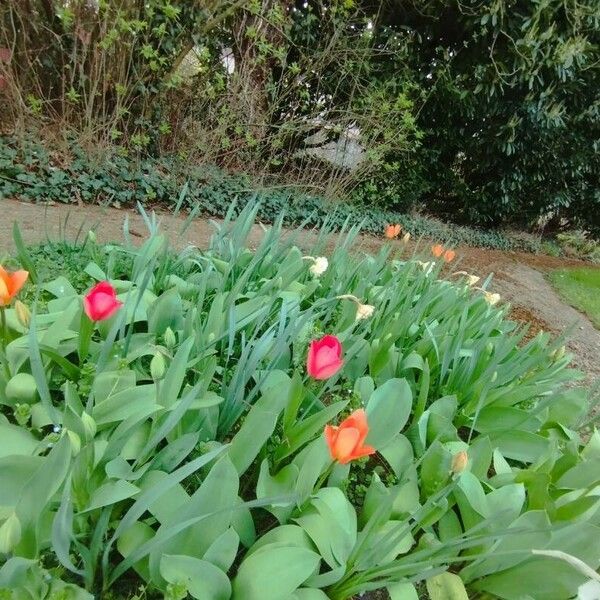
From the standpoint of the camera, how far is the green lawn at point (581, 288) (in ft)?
16.7

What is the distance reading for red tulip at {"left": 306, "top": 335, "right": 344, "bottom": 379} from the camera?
42.1 inches

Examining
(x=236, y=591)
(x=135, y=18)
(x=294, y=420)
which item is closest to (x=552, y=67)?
(x=135, y=18)

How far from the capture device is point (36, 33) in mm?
4062

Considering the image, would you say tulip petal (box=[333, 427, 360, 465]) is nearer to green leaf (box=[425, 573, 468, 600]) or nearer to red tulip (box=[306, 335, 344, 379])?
red tulip (box=[306, 335, 344, 379])

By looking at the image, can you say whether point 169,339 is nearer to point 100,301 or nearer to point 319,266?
point 100,301

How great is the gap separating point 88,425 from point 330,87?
570 centimetres

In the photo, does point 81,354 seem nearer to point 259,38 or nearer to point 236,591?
point 236,591

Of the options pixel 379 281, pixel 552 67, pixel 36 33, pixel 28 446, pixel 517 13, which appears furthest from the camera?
pixel 552 67

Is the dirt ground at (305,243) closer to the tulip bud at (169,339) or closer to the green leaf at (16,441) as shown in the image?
the tulip bud at (169,339)

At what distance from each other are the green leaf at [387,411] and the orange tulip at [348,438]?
1.47 ft

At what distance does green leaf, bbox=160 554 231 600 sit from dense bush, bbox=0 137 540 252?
227 cm

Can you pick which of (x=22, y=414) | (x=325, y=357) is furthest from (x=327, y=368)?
(x=22, y=414)

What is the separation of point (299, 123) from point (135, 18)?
7.05 ft

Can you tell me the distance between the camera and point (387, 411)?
1355 millimetres
